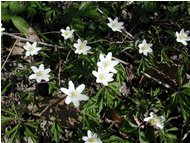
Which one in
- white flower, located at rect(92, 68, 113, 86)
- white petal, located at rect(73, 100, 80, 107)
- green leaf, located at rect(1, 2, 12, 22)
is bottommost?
white petal, located at rect(73, 100, 80, 107)

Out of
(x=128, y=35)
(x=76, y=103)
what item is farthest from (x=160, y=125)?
(x=128, y=35)

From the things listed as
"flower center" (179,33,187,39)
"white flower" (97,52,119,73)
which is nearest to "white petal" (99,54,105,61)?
"white flower" (97,52,119,73)

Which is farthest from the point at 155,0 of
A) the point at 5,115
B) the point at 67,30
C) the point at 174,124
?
the point at 5,115

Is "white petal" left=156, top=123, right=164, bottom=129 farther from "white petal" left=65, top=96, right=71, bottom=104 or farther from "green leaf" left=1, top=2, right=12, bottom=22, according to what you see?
"green leaf" left=1, top=2, right=12, bottom=22

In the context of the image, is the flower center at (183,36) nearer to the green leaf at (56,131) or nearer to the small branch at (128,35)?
the small branch at (128,35)

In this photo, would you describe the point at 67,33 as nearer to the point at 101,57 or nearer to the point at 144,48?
the point at 101,57

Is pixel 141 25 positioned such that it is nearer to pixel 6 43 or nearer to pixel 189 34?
pixel 189 34
